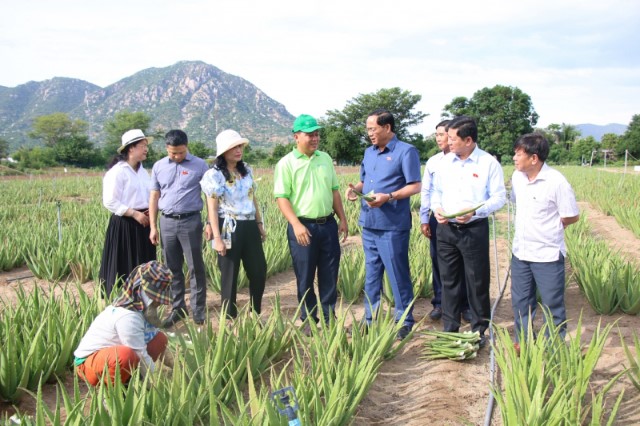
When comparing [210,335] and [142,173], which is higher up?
[142,173]

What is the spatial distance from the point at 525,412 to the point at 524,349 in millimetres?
428

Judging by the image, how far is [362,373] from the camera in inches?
82.0

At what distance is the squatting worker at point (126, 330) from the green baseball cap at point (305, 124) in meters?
1.19

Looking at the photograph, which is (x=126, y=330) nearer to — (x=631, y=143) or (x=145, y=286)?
(x=145, y=286)

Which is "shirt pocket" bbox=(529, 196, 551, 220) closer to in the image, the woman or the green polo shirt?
the green polo shirt

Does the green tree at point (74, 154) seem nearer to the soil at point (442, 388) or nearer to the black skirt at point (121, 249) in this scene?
the black skirt at point (121, 249)

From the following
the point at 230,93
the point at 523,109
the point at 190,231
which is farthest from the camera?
the point at 230,93

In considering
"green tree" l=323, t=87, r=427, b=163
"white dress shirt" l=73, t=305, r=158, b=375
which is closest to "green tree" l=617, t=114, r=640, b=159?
"green tree" l=323, t=87, r=427, b=163

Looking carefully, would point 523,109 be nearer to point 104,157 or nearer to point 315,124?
point 104,157

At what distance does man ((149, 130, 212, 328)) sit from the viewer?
11.5 ft

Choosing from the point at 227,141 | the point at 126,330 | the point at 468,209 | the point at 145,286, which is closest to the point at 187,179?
the point at 227,141

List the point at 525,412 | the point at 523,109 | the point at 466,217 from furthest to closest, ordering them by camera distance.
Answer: the point at 523,109
the point at 466,217
the point at 525,412

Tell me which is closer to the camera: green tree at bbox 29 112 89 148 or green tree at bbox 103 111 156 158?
green tree at bbox 103 111 156 158

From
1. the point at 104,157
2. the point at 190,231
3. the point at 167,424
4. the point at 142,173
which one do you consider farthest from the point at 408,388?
the point at 104,157
